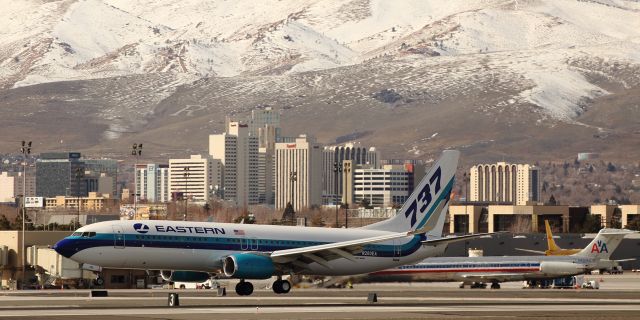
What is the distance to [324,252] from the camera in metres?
110

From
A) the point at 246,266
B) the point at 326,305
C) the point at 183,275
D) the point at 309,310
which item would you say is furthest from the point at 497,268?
the point at 309,310

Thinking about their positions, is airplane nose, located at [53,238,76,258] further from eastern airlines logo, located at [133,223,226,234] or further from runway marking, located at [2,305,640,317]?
runway marking, located at [2,305,640,317]

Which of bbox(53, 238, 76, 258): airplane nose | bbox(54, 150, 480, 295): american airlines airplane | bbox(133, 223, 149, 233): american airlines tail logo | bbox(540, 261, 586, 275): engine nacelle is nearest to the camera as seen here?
bbox(53, 238, 76, 258): airplane nose

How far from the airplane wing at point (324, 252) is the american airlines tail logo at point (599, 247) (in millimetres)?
55044

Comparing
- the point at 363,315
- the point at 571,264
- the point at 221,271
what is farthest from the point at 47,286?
the point at 363,315

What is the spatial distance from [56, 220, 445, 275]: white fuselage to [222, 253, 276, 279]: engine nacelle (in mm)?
981

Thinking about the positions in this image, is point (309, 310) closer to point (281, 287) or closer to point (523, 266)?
point (281, 287)

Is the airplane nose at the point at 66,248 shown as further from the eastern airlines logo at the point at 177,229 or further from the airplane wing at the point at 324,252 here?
the airplane wing at the point at 324,252

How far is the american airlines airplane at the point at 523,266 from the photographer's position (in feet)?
508

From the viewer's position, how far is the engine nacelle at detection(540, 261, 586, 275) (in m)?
156

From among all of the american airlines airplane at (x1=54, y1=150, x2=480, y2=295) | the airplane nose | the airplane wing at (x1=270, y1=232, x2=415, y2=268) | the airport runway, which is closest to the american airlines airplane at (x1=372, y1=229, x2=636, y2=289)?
the airport runway

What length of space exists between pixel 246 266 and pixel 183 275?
5139 mm

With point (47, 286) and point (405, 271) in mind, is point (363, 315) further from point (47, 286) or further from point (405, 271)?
point (47, 286)

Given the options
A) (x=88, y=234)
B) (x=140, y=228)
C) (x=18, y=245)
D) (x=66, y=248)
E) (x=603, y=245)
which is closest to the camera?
(x=66, y=248)
